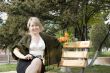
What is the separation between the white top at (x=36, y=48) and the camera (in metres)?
4.96

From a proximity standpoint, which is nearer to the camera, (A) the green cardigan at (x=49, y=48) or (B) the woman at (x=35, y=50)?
(B) the woman at (x=35, y=50)

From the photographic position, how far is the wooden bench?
547cm

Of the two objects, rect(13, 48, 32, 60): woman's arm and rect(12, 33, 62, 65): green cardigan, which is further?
rect(12, 33, 62, 65): green cardigan

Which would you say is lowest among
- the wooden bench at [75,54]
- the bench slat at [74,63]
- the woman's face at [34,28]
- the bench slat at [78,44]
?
the bench slat at [74,63]

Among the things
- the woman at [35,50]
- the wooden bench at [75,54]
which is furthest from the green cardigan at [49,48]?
the wooden bench at [75,54]

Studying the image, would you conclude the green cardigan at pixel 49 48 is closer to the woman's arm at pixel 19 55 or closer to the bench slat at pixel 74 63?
the woman's arm at pixel 19 55

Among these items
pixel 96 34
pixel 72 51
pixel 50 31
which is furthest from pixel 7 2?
pixel 96 34

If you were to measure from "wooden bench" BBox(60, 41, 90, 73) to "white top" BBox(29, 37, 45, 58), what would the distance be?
65cm

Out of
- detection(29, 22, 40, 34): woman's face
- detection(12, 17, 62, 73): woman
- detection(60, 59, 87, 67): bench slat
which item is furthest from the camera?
detection(60, 59, 87, 67): bench slat

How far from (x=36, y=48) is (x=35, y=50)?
3 centimetres

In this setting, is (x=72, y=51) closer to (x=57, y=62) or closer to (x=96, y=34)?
(x=57, y=62)

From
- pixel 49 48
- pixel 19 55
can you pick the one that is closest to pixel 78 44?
pixel 49 48

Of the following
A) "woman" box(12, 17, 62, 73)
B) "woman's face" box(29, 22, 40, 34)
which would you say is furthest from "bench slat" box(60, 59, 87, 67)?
"woman's face" box(29, 22, 40, 34)

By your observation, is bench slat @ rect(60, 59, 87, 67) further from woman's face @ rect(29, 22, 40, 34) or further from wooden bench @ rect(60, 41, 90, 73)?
woman's face @ rect(29, 22, 40, 34)
